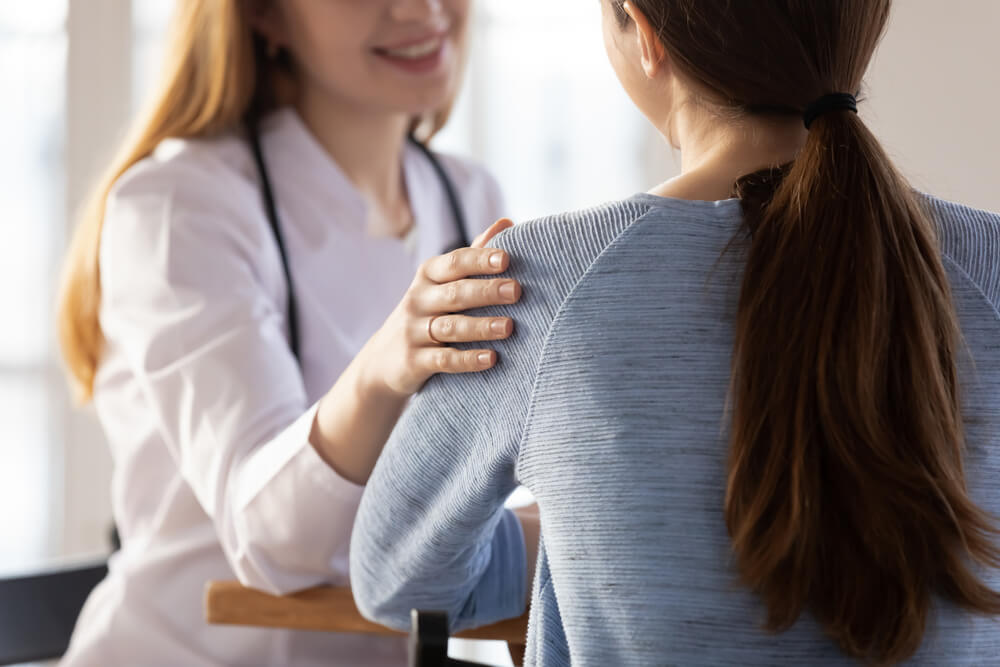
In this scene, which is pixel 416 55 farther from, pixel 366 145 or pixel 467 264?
pixel 467 264

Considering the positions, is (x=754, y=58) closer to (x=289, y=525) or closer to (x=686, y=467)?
(x=686, y=467)

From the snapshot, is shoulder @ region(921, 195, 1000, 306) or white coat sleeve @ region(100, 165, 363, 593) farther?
white coat sleeve @ region(100, 165, 363, 593)

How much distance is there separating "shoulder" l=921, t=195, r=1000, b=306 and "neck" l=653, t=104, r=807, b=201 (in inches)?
3.9

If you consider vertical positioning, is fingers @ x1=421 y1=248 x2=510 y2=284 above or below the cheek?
below

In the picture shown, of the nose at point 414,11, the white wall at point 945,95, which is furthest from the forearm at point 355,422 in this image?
the white wall at point 945,95

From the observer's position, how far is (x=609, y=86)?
280cm

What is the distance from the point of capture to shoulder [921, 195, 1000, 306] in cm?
67

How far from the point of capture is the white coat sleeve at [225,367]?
0.99 metres

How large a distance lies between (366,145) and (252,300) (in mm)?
389

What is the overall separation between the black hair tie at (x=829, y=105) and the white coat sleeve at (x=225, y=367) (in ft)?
1.76

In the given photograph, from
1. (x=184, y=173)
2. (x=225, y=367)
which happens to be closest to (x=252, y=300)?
(x=225, y=367)

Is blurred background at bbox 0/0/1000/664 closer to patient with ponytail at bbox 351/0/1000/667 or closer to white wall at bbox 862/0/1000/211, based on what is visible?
white wall at bbox 862/0/1000/211

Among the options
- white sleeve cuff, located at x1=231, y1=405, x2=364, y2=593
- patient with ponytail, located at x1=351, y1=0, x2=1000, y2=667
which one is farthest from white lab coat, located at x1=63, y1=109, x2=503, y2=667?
patient with ponytail, located at x1=351, y1=0, x2=1000, y2=667

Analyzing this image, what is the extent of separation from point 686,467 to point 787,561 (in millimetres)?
79
